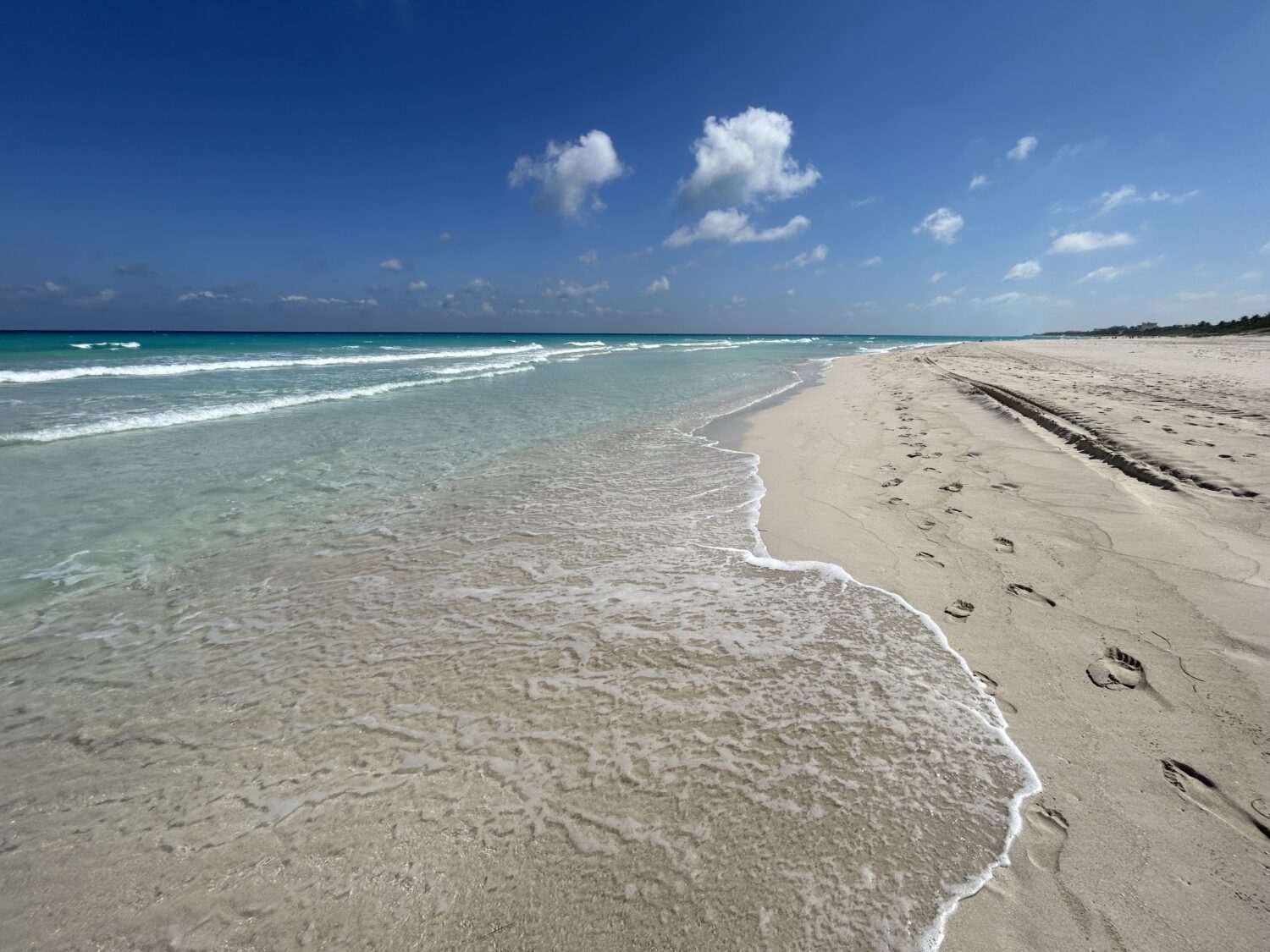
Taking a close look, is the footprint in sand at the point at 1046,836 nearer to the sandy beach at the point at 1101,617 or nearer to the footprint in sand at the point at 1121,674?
the sandy beach at the point at 1101,617

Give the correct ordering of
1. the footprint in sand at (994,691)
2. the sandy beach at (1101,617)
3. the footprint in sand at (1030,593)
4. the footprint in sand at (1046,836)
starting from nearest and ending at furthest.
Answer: the sandy beach at (1101,617) < the footprint in sand at (1046,836) < the footprint in sand at (994,691) < the footprint in sand at (1030,593)

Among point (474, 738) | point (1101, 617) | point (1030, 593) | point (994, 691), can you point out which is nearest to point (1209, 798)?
point (994, 691)

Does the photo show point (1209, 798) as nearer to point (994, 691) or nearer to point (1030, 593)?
point (994, 691)

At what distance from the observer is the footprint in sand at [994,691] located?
259cm

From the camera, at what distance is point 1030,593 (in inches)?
142

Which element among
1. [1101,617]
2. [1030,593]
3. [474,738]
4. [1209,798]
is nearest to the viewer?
[1209,798]

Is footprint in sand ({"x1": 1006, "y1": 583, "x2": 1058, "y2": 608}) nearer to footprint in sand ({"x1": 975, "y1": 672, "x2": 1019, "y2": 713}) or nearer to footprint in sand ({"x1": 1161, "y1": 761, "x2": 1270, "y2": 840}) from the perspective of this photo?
footprint in sand ({"x1": 975, "y1": 672, "x2": 1019, "y2": 713})

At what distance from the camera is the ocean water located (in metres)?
1.81

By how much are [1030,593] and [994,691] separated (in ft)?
4.27

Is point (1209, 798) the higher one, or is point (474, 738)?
point (1209, 798)

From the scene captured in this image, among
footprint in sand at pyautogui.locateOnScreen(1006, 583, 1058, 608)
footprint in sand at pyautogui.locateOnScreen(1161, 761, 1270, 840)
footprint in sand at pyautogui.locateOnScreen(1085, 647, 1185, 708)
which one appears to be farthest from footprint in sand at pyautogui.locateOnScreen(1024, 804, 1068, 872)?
footprint in sand at pyautogui.locateOnScreen(1006, 583, 1058, 608)

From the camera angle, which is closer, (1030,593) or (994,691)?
(994,691)

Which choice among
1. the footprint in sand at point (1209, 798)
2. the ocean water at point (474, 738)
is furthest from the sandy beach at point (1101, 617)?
the ocean water at point (474, 738)

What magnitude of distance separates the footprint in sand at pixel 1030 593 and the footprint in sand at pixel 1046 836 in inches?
73.8
